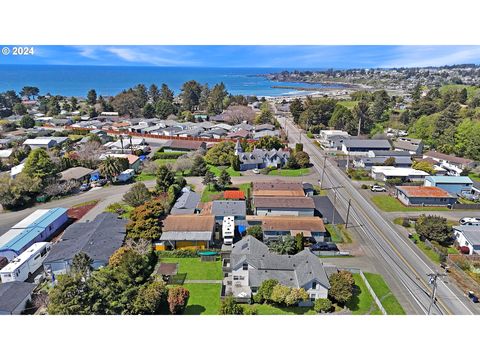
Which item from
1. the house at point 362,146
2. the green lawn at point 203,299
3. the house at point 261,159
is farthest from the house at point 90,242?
the house at point 362,146

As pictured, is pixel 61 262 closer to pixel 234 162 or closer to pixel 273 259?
pixel 273 259

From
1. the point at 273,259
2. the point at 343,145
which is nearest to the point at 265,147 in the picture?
the point at 343,145

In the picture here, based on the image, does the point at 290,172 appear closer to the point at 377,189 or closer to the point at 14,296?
the point at 377,189

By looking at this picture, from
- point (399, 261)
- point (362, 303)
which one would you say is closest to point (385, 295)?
point (362, 303)

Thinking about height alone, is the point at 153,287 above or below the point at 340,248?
above

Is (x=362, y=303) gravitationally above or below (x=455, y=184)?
below

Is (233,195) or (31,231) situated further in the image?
(233,195)
